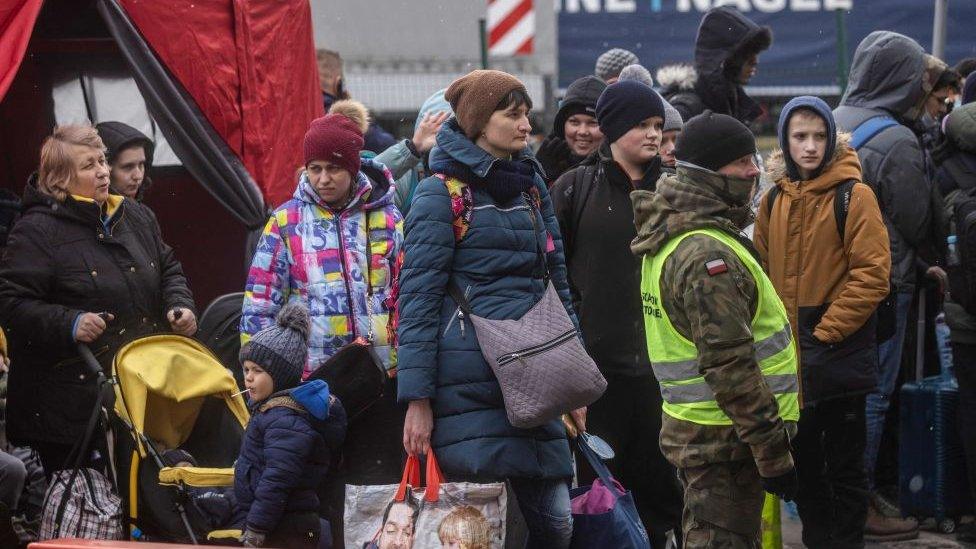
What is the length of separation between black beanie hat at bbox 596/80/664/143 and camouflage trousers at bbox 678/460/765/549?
1.82m

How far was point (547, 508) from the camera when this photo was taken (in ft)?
16.5

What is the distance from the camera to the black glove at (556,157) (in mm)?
7234

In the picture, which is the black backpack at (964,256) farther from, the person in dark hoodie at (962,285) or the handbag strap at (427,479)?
the handbag strap at (427,479)

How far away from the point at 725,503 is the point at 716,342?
0.57 metres

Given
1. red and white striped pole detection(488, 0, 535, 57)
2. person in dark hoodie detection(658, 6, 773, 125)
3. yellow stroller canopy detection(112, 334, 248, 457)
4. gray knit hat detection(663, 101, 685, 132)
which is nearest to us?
yellow stroller canopy detection(112, 334, 248, 457)

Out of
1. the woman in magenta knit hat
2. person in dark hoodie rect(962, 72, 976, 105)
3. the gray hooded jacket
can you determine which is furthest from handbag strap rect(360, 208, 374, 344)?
person in dark hoodie rect(962, 72, 976, 105)

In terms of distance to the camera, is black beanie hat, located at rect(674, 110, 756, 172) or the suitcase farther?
the suitcase

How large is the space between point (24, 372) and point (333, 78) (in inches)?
148

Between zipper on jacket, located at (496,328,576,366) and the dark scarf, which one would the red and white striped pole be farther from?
zipper on jacket, located at (496,328,576,366)

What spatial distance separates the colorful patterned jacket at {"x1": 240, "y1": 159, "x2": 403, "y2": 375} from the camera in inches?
223

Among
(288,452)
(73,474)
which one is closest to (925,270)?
(288,452)

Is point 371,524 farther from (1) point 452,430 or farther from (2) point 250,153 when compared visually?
(2) point 250,153

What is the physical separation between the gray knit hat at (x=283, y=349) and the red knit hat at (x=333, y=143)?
0.64 m

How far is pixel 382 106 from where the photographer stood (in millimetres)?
11797
